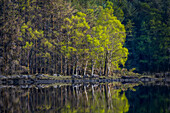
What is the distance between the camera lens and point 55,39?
2325 inches

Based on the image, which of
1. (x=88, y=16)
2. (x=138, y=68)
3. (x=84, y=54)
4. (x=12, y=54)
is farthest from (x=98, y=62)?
(x=138, y=68)

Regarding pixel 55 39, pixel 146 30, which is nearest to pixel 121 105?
pixel 55 39

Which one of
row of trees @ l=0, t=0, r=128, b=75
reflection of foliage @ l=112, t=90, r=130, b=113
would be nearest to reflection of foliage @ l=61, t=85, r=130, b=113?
reflection of foliage @ l=112, t=90, r=130, b=113

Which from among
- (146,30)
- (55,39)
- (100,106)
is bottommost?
(100,106)

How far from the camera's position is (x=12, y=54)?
56281 mm

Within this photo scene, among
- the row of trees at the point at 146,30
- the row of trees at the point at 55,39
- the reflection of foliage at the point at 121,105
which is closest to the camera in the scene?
the reflection of foliage at the point at 121,105

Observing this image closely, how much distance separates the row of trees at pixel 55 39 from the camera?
184 ft

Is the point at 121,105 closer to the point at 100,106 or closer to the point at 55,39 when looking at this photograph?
the point at 100,106

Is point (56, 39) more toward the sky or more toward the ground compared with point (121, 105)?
more toward the sky

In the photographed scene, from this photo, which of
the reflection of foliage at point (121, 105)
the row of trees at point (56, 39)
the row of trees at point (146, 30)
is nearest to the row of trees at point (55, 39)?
the row of trees at point (56, 39)

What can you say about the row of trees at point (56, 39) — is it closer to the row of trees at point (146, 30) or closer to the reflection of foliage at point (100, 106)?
the row of trees at point (146, 30)

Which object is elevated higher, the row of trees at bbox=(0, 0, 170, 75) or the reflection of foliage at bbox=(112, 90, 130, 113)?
the row of trees at bbox=(0, 0, 170, 75)

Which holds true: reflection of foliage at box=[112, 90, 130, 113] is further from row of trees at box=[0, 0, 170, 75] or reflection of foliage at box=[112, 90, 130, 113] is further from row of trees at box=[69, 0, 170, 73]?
row of trees at box=[69, 0, 170, 73]

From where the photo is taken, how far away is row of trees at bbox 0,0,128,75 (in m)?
55.9
